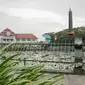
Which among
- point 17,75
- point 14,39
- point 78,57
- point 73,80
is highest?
point 14,39

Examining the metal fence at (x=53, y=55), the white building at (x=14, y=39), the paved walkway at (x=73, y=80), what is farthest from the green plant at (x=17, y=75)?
the metal fence at (x=53, y=55)

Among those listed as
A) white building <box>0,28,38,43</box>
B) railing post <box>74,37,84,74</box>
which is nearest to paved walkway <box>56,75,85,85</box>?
railing post <box>74,37,84,74</box>

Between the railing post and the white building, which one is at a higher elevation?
the white building

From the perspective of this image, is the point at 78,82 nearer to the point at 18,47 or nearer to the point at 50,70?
the point at 50,70

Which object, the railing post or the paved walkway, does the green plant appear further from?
the railing post

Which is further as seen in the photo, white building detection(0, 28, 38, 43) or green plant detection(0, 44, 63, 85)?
white building detection(0, 28, 38, 43)

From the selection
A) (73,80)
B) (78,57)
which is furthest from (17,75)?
(78,57)

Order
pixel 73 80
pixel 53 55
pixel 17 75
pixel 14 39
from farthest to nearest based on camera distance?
pixel 53 55
pixel 73 80
pixel 14 39
pixel 17 75

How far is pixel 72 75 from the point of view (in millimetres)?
8047

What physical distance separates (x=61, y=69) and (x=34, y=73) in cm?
637

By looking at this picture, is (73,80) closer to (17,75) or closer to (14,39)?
(14,39)

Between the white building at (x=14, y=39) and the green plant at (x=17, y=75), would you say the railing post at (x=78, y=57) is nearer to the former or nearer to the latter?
the white building at (x=14, y=39)

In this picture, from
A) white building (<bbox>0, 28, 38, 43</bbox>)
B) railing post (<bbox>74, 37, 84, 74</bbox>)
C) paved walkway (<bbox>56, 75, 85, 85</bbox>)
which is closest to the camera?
white building (<bbox>0, 28, 38, 43</bbox>)

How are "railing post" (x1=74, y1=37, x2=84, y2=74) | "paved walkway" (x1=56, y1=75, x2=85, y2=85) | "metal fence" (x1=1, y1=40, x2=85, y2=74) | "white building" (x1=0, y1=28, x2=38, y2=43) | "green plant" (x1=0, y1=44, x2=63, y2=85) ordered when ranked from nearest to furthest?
"green plant" (x1=0, y1=44, x2=63, y2=85)
"white building" (x1=0, y1=28, x2=38, y2=43)
"paved walkway" (x1=56, y1=75, x2=85, y2=85)
"railing post" (x1=74, y1=37, x2=84, y2=74)
"metal fence" (x1=1, y1=40, x2=85, y2=74)
